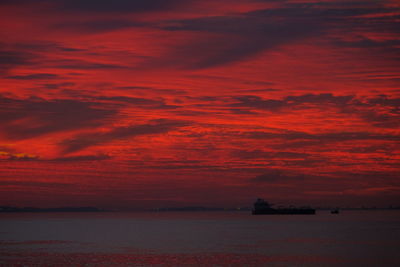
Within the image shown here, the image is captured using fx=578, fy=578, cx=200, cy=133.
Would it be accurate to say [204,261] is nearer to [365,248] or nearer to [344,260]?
[344,260]

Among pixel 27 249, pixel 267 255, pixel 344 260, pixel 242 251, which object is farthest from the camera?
pixel 27 249

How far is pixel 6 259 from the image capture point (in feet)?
245

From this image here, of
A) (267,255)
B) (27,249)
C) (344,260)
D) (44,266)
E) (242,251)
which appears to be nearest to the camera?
(44,266)

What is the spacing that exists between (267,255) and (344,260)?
1071cm

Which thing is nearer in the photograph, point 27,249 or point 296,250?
Answer: point 296,250

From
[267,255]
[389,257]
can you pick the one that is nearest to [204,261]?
[267,255]

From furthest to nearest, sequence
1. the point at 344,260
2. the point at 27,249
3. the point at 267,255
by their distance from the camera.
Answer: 1. the point at 27,249
2. the point at 267,255
3. the point at 344,260

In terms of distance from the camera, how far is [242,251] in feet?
278

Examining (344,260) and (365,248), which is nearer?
(344,260)

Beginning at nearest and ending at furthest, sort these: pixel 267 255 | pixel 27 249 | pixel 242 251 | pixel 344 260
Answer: pixel 344 260, pixel 267 255, pixel 242 251, pixel 27 249

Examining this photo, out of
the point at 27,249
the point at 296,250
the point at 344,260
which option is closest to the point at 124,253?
the point at 27,249

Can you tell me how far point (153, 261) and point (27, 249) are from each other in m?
30.6

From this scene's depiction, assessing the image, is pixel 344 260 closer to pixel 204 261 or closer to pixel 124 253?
pixel 204 261

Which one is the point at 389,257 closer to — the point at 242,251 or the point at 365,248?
the point at 365,248
